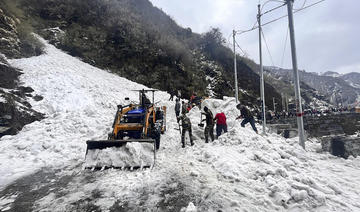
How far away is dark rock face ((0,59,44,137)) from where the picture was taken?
8.19 meters

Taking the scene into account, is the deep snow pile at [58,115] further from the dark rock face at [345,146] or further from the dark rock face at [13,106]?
the dark rock face at [345,146]

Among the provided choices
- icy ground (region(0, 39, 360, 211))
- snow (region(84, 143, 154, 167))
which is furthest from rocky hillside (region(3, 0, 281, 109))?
snow (region(84, 143, 154, 167))

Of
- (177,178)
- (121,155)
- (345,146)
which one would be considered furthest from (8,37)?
(345,146)

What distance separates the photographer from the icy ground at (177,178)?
3445 millimetres

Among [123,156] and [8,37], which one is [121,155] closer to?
[123,156]

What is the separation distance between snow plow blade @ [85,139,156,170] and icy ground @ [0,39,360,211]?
11.9 inches

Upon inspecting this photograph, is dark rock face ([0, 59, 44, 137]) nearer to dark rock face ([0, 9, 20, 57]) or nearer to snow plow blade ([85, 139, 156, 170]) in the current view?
dark rock face ([0, 9, 20, 57])

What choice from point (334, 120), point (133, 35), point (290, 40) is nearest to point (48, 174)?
point (290, 40)

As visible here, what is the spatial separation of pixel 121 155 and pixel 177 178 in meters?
1.95

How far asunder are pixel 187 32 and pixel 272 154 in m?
47.5

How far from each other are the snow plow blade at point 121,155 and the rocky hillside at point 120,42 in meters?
19.3

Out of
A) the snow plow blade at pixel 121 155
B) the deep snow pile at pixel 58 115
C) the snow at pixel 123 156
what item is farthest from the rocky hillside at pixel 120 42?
the snow at pixel 123 156

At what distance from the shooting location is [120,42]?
1080 inches

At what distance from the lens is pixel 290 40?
25.5ft
